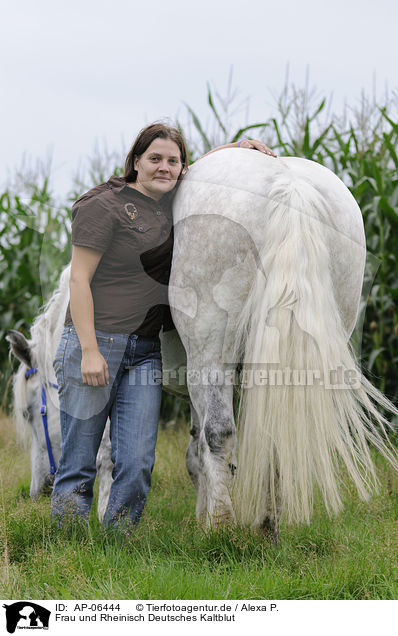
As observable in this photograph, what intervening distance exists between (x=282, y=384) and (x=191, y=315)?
1.61 feet

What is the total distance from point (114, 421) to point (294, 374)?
956 millimetres

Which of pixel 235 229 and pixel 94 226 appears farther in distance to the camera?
pixel 94 226

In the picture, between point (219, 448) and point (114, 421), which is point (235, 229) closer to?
point (219, 448)

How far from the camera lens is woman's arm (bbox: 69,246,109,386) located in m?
2.57

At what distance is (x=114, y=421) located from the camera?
109 inches

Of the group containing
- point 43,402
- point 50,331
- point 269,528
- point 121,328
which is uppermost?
point 121,328

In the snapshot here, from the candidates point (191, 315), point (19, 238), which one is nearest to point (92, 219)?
point (191, 315)

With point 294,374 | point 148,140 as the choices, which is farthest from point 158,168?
point 294,374

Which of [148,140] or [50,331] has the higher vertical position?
[148,140]

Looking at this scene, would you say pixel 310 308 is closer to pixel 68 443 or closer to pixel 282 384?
pixel 282 384

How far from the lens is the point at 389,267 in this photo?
17.2ft
